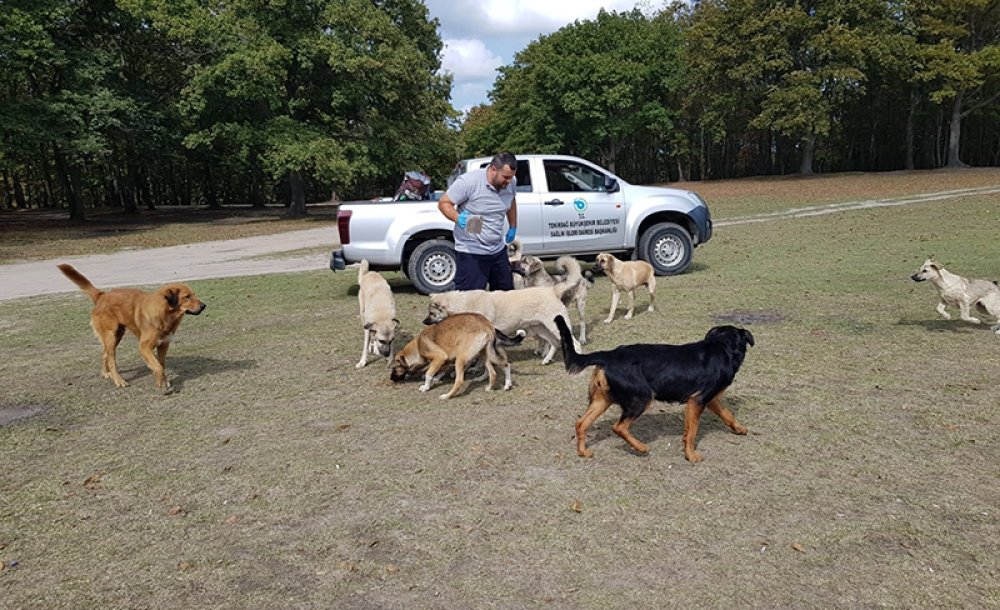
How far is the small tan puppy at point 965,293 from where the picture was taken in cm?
686

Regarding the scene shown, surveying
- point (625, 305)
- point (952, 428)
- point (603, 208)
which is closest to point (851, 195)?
point (603, 208)

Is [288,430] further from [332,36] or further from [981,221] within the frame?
[332,36]

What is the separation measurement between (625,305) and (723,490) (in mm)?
5974

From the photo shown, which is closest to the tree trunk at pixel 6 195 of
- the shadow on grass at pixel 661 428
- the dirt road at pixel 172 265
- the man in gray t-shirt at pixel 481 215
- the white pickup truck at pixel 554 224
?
the dirt road at pixel 172 265

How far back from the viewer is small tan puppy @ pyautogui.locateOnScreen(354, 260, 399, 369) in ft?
22.2

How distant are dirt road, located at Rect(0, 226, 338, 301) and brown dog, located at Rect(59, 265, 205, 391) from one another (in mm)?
7846

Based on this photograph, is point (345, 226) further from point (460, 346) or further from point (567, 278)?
point (460, 346)

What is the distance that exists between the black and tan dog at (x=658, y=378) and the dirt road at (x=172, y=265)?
12.4 m

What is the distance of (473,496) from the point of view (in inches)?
156

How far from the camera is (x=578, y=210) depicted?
458 inches

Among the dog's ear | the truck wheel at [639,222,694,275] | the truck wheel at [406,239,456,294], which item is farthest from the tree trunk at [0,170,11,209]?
the dog's ear

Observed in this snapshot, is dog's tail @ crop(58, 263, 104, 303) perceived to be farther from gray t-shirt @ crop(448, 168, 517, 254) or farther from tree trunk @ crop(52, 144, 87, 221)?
tree trunk @ crop(52, 144, 87, 221)

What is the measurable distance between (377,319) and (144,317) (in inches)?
87.2

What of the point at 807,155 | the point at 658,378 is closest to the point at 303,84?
the point at 658,378
